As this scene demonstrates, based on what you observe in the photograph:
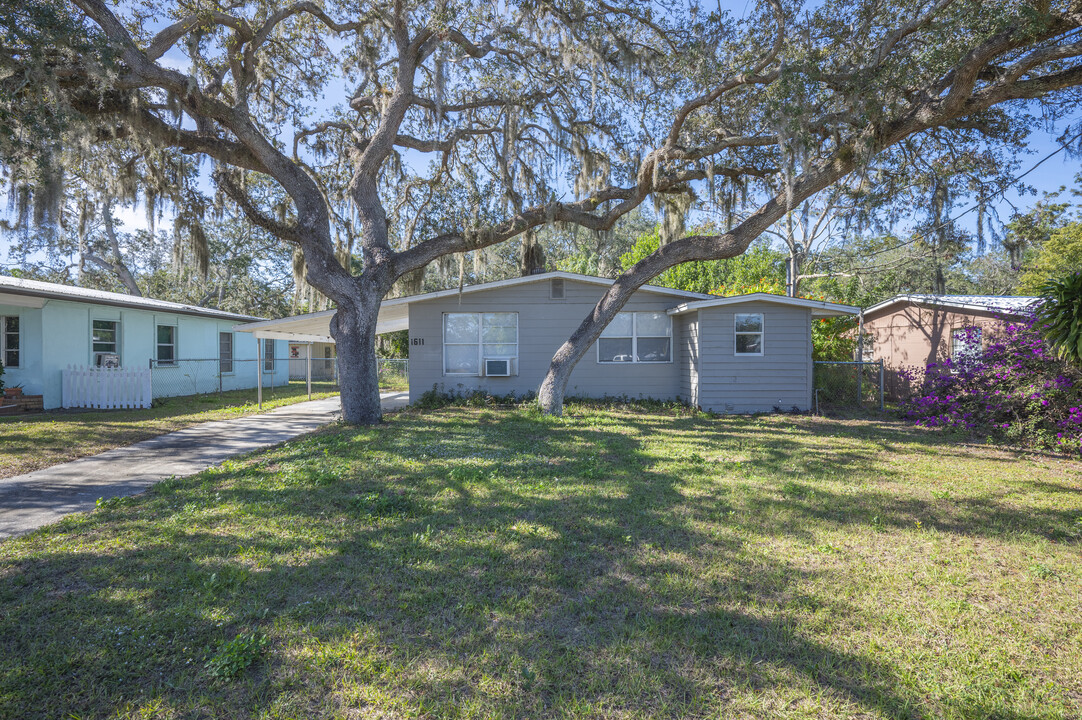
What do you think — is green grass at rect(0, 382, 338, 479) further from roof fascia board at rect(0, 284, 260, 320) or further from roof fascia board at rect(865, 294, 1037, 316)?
roof fascia board at rect(865, 294, 1037, 316)

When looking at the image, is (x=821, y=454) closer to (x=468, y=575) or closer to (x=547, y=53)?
(x=468, y=575)

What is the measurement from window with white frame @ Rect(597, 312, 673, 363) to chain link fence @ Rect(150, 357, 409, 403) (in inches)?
257

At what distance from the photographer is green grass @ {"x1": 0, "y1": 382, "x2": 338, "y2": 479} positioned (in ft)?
23.7

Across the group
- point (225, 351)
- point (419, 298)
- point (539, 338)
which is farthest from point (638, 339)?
point (225, 351)

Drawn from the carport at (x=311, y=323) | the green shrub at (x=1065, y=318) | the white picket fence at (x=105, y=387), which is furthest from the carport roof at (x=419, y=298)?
the green shrub at (x=1065, y=318)

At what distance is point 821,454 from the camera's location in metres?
7.32

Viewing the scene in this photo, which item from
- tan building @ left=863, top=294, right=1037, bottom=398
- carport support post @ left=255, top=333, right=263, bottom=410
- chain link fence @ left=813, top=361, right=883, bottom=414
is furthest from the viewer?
chain link fence @ left=813, top=361, right=883, bottom=414

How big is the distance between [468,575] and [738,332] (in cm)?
1044

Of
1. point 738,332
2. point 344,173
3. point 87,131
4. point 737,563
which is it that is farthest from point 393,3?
point 737,563

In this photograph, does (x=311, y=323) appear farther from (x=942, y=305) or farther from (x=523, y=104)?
(x=942, y=305)

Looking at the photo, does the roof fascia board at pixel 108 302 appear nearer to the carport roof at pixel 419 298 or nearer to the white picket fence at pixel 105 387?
the white picket fence at pixel 105 387

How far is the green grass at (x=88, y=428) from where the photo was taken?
723 cm

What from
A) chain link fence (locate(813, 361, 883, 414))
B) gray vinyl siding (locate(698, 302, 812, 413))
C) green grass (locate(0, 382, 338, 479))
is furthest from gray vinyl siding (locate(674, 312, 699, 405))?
green grass (locate(0, 382, 338, 479))

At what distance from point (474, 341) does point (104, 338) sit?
1016 cm
